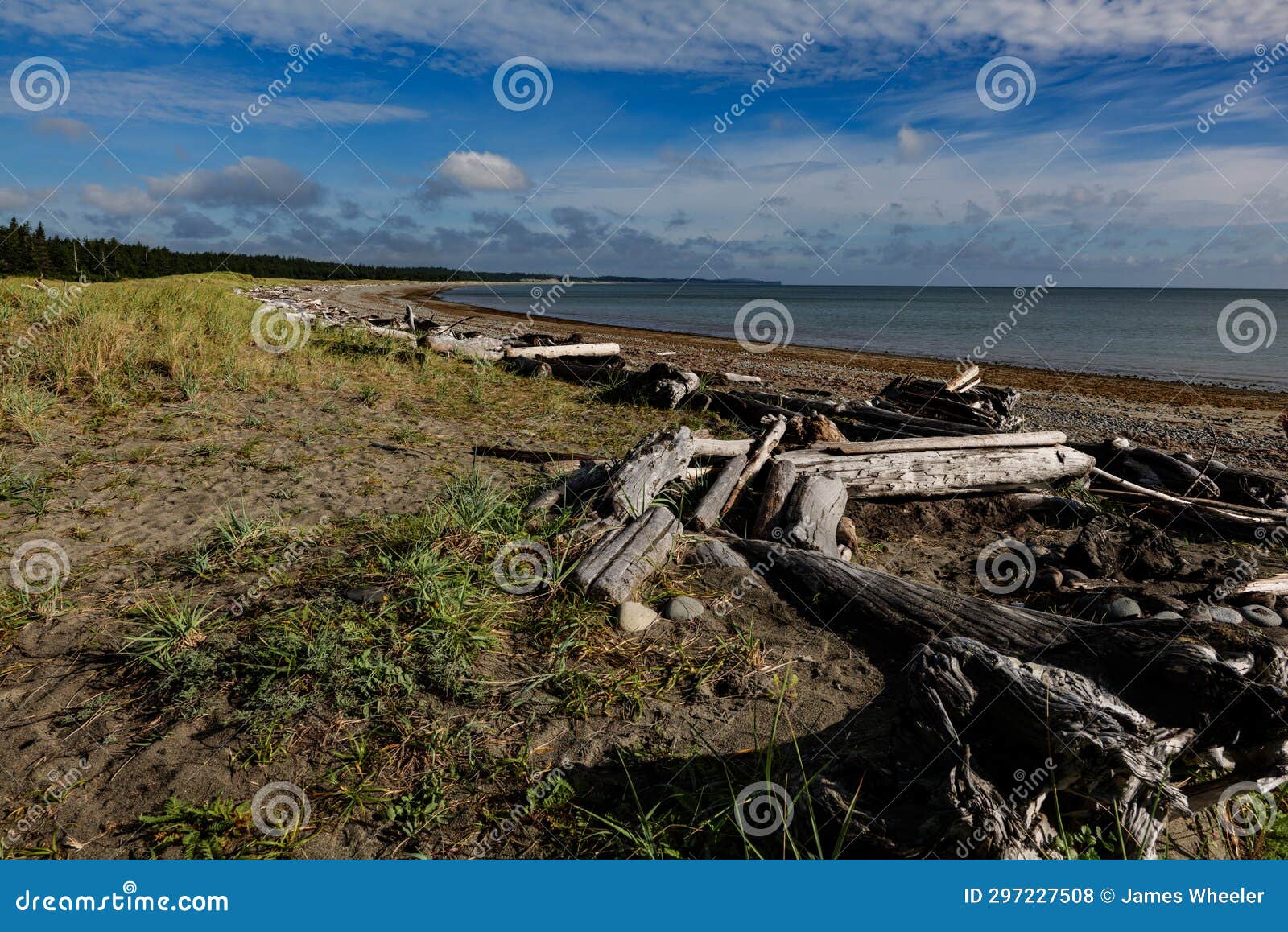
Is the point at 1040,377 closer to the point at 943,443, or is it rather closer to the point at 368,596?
the point at 943,443

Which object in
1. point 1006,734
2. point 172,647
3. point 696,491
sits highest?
point 696,491

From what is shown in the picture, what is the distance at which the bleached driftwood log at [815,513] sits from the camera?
5.69 metres

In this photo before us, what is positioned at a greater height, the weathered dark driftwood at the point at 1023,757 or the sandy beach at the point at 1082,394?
the sandy beach at the point at 1082,394

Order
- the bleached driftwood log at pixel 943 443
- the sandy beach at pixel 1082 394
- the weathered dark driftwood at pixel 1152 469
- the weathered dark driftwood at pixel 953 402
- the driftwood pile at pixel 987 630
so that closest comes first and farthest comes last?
1. the driftwood pile at pixel 987 630
2. the bleached driftwood log at pixel 943 443
3. the weathered dark driftwood at pixel 1152 469
4. the weathered dark driftwood at pixel 953 402
5. the sandy beach at pixel 1082 394

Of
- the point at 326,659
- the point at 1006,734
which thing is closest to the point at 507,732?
the point at 326,659

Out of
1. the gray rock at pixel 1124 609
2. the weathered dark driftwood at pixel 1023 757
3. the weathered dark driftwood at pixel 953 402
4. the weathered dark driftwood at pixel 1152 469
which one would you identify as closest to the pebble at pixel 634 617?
the weathered dark driftwood at pixel 1023 757

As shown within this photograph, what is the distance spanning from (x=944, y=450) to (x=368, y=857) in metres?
6.50

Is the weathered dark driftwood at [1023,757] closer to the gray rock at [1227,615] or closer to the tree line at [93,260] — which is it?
the gray rock at [1227,615]

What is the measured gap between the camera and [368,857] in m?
2.69

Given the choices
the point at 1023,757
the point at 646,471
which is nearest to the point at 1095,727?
the point at 1023,757

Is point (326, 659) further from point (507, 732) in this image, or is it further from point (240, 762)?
point (507, 732)

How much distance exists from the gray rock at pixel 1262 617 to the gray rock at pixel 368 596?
5.58m

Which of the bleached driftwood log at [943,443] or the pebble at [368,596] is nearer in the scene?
the pebble at [368,596]

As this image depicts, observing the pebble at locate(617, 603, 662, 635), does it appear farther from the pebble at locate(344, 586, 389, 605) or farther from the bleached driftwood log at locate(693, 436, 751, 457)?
the bleached driftwood log at locate(693, 436, 751, 457)
